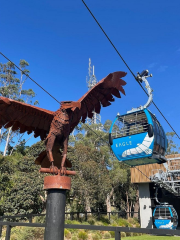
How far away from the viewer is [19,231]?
9.55 m

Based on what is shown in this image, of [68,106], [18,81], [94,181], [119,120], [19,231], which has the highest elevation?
[18,81]

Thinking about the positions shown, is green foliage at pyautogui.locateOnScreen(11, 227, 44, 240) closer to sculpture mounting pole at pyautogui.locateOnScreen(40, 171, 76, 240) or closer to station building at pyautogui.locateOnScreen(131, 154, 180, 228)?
sculpture mounting pole at pyautogui.locateOnScreen(40, 171, 76, 240)

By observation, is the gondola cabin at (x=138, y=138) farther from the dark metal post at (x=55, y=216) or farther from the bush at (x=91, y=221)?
the bush at (x=91, y=221)

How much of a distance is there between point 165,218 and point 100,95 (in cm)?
1234

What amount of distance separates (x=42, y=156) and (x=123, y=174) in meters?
19.6

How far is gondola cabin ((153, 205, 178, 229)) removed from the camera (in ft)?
44.4

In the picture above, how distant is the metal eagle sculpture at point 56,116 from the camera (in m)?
3.69

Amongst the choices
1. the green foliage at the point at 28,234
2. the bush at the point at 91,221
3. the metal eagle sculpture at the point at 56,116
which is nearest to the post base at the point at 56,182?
the metal eagle sculpture at the point at 56,116

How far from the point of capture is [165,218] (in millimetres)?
13898

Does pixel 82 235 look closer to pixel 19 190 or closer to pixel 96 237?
pixel 96 237

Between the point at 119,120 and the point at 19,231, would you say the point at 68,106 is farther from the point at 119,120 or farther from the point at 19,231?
the point at 19,231

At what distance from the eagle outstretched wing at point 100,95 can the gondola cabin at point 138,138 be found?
3862mm

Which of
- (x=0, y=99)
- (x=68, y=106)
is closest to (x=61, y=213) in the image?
(x=68, y=106)

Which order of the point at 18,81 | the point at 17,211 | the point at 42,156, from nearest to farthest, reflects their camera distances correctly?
the point at 42,156 → the point at 17,211 → the point at 18,81
